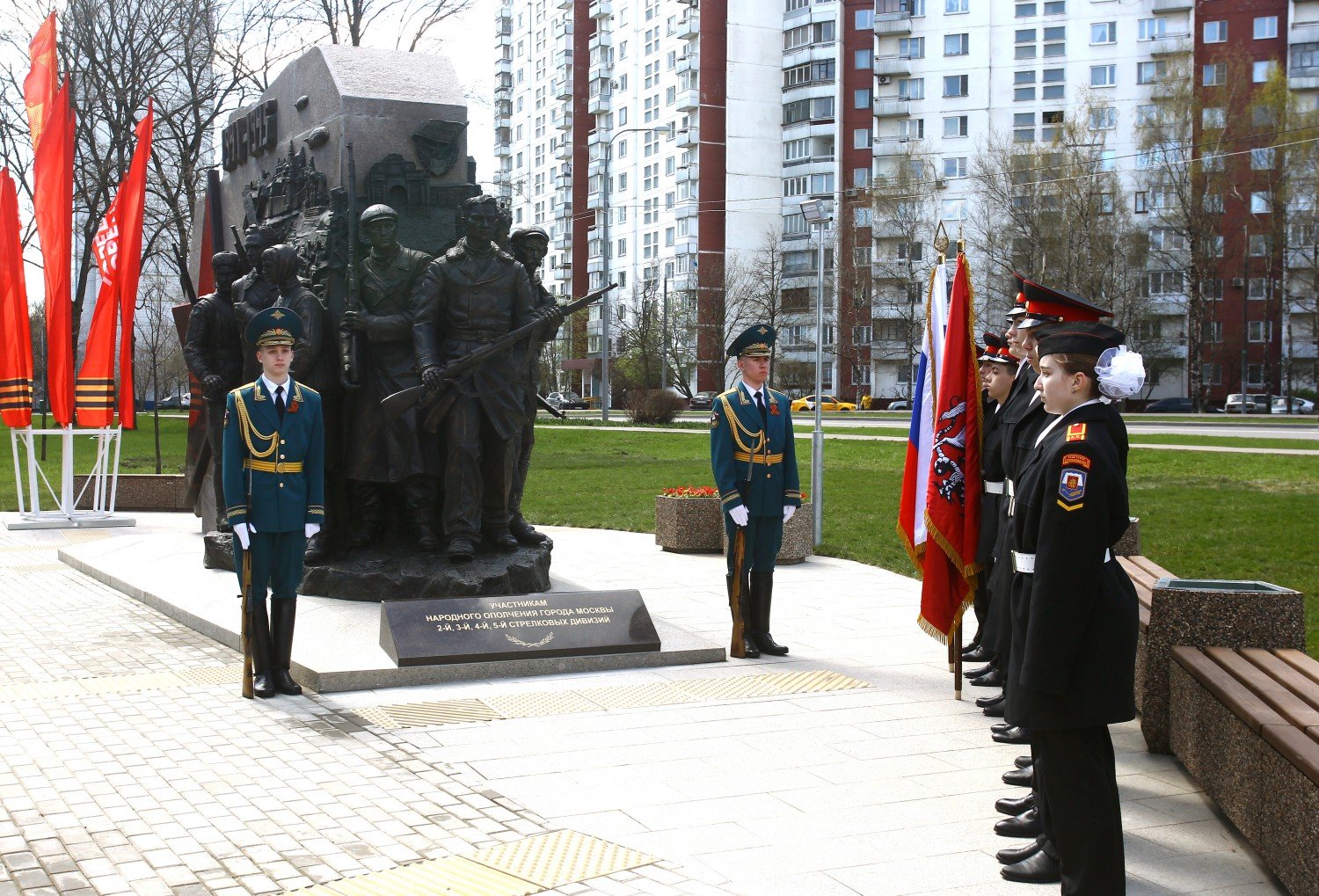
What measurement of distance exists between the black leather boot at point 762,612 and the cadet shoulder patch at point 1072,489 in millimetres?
4772

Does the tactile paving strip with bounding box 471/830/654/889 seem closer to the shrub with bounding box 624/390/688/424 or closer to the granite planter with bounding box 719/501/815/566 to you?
the granite planter with bounding box 719/501/815/566

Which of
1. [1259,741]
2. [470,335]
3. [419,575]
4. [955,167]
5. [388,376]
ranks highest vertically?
[955,167]

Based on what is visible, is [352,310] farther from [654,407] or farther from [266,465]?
[654,407]

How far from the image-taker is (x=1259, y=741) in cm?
498

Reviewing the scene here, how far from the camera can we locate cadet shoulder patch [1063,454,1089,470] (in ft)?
14.4

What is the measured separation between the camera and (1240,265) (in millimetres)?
70000

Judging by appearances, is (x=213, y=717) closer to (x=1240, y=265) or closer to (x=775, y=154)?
(x=1240, y=265)

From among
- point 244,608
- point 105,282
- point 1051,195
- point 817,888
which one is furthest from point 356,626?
point 1051,195

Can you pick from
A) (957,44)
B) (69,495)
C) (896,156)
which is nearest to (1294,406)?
(896,156)

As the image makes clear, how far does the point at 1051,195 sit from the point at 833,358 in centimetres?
1687

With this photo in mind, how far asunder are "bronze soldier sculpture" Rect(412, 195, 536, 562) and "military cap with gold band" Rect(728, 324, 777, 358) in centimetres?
258

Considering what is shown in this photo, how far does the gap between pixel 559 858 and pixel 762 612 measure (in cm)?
423

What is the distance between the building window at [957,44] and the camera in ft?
249

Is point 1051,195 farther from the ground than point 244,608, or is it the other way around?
point 1051,195
